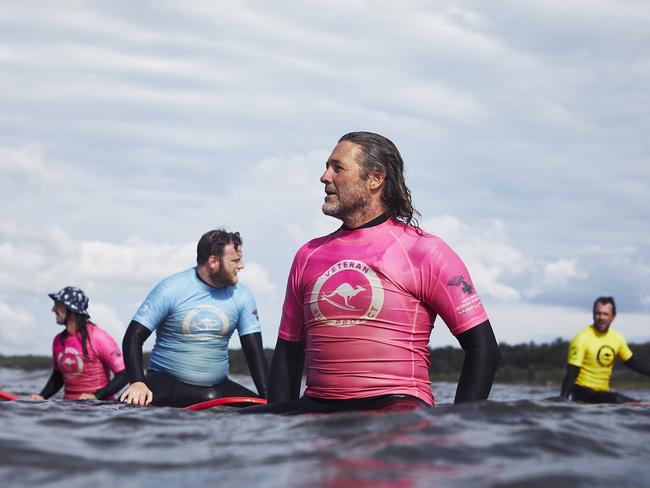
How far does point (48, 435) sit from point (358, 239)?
2304 millimetres

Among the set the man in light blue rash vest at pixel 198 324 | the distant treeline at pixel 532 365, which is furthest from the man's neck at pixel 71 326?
the distant treeline at pixel 532 365

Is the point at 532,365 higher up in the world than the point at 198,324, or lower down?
lower down

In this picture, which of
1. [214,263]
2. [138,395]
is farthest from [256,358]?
[138,395]

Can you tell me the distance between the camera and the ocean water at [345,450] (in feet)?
12.5

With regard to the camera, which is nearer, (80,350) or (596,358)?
(80,350)

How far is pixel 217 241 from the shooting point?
9867 mm

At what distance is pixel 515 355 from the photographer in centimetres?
4203

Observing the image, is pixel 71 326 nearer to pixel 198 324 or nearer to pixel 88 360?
pixel 88 360

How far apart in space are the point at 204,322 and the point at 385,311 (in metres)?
4.66

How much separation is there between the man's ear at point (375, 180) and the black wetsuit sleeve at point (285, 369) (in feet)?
4.12

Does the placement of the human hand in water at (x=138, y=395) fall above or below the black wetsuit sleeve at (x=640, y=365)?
below

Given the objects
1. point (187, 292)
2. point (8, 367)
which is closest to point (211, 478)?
point (187, 292)

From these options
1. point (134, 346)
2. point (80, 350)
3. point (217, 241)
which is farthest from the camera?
point (80, 350)

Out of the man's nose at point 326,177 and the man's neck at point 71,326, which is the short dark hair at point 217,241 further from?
the man's nose at point 326,177
